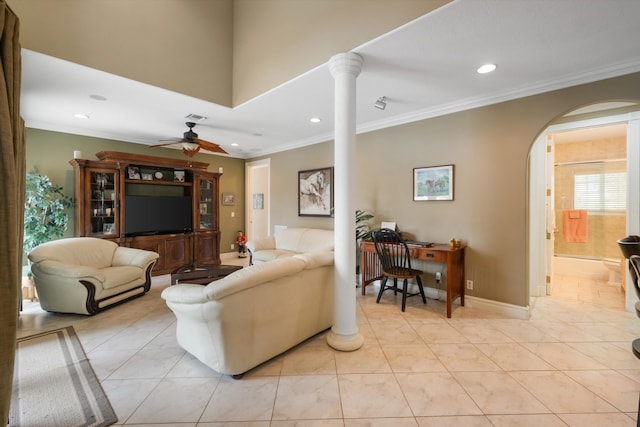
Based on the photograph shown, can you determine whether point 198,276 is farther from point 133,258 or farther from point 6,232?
point 6,232

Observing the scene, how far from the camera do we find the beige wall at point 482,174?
2996 millimetres

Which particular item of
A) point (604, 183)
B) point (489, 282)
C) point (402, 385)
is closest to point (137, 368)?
point (402, 385)

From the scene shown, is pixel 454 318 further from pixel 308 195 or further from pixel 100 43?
pixel 100 43

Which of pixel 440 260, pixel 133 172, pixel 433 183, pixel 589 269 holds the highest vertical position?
pixel 133 172

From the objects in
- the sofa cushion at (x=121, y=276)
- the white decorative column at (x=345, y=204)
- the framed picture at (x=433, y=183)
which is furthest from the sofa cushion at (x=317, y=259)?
the sofa cushion at (x=121, y=276)

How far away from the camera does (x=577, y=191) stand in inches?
203

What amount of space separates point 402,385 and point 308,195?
3.89 metres

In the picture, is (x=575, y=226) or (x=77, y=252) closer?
(x=77, y=252)

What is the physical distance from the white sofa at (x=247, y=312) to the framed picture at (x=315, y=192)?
266cm

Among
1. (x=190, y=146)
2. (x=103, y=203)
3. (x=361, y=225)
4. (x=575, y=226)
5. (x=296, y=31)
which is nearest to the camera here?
(x=296, y=31)

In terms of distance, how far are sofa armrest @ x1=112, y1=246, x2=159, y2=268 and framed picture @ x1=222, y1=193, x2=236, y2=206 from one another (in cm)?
266

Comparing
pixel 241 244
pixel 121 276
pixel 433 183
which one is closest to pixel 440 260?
pixel 433 183

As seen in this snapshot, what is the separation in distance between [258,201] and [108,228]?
3.54 meters

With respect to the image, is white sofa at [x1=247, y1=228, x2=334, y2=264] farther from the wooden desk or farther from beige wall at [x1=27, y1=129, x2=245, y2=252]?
beige wall at [x1=27, y1=129, x2=245, y2=252]
